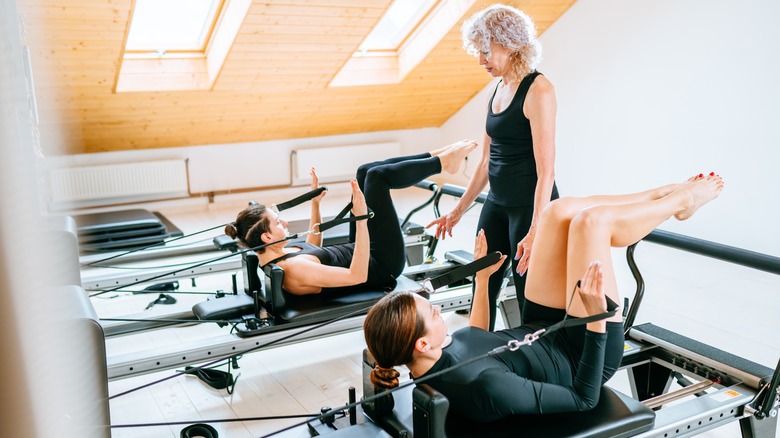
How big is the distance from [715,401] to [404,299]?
930 millimetres

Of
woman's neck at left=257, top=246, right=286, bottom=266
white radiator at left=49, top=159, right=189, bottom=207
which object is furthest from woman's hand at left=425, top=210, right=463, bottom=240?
white radiator at left=49, top=159, right=189, bottom=207

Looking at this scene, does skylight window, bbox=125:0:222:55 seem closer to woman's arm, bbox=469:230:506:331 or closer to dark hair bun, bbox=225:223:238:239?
dark hair bun, bbox=225:223:238:239

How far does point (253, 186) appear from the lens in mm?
6105

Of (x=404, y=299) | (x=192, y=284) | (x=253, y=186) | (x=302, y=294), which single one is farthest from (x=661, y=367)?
(x=253, y=186)

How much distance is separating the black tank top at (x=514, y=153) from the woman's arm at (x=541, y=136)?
36mm

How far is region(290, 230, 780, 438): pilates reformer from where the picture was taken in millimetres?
1462

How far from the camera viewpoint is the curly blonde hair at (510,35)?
6.33 ft

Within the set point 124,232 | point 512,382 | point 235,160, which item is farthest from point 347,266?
point 235,160

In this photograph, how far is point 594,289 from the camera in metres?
1.36

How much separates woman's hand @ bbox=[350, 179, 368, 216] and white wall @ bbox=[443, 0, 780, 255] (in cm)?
283

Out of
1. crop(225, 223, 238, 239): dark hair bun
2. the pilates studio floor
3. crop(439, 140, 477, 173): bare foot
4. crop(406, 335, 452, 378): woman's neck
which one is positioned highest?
crop(439, 140, 477, 173): bare foot

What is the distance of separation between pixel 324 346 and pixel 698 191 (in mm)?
1653

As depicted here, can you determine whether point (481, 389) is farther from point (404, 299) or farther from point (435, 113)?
point (435, 113)

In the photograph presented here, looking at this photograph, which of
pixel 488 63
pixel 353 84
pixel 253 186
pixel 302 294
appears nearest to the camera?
pixel 488 63
